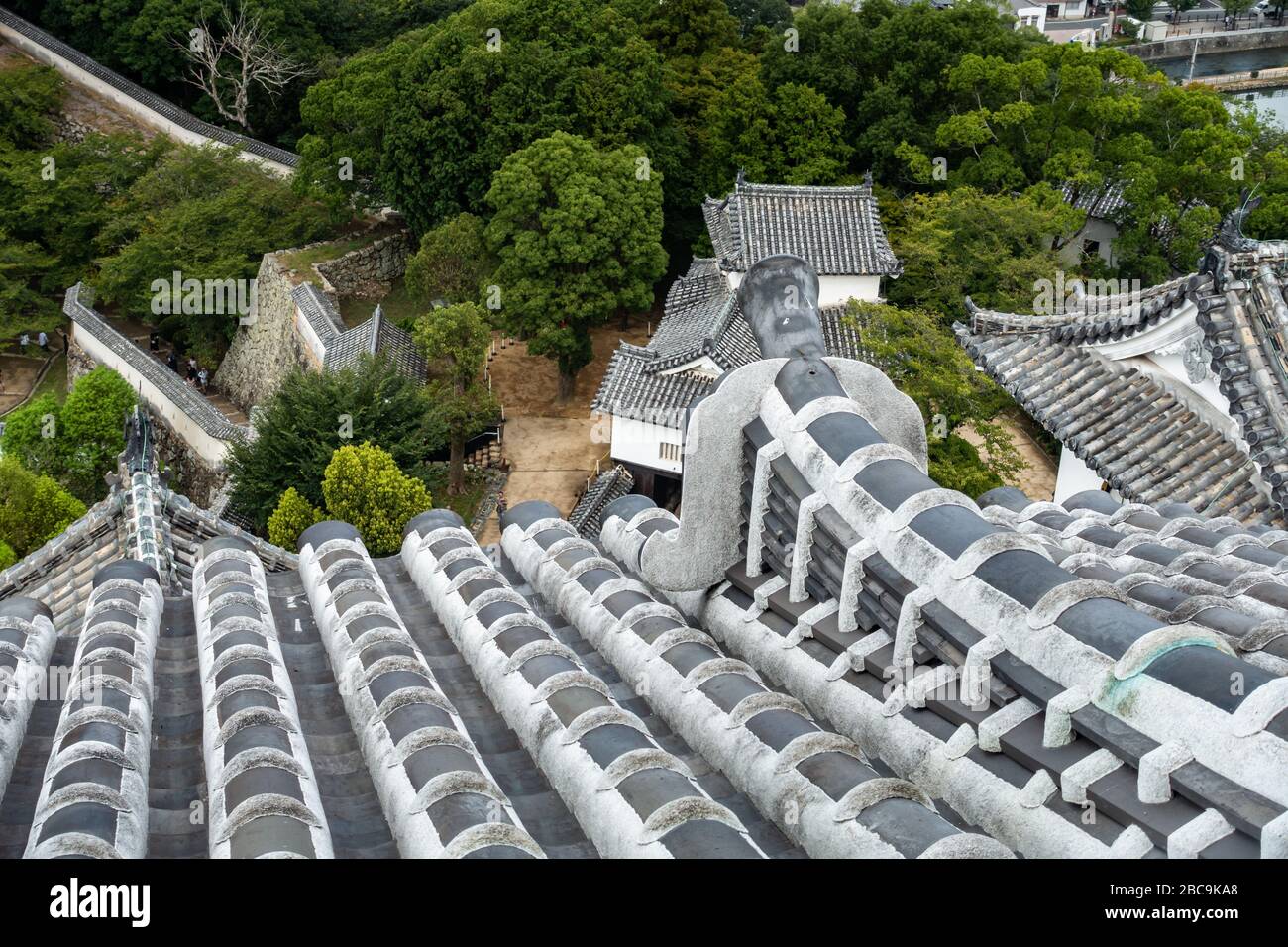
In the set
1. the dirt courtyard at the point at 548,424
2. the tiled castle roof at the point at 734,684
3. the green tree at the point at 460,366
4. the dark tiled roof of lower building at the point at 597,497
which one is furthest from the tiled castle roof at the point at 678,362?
the tiled castle roof at the point at 734,684

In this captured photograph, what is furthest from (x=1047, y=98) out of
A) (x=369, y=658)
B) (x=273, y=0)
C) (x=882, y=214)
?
(x=369, y=658)

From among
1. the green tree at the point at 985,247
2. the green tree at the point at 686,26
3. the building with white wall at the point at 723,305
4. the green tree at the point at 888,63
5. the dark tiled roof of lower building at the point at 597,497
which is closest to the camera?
the dark tiled roof of lower building at the point at 597,497

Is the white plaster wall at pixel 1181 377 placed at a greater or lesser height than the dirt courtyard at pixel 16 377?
greater

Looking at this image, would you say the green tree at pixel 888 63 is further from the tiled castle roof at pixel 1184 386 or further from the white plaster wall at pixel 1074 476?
the tiled castle roof at pixel 1184 386

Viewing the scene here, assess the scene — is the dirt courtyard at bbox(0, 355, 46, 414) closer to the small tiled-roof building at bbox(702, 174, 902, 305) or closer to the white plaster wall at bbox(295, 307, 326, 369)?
the white plaster wall at bbox(295, 307, 326, 369)

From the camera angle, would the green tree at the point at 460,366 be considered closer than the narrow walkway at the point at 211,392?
Yes

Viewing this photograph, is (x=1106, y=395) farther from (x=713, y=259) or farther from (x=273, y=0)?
(x=273, y=0)

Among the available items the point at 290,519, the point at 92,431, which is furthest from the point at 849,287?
Result: the point at 92,431
